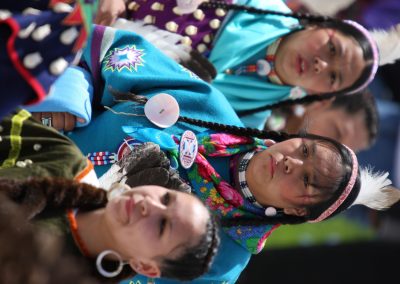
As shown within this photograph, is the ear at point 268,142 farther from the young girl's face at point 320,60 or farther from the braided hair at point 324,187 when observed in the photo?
the young girl's face at point 320,60

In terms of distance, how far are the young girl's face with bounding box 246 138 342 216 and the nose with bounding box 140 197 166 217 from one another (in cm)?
55

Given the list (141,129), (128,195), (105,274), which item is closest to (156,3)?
(141,129)

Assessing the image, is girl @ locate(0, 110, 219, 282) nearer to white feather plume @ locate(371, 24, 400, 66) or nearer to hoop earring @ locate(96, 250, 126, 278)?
hoop earring @ locate(96, 250, 126, 278)

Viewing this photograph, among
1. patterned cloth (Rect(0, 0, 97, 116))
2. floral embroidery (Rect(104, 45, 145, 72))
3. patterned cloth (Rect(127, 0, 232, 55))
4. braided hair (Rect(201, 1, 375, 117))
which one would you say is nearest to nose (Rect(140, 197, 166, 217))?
patterned cloth (Rect(0, 0, 97, 116))

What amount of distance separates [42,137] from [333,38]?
151 cm

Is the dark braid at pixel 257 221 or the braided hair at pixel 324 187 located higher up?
the braided hair at pixel 324 187

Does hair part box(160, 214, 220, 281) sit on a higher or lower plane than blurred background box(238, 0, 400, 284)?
higher

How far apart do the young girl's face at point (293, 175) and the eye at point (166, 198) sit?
490mm

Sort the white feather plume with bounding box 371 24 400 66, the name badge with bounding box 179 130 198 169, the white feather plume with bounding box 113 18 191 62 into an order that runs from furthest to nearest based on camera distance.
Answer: the white feather plume with bounding box 371 24 400 66 < the white feather plume with bounding box 113 18 191 62 < the name badge with bounding box 179 130 198 169

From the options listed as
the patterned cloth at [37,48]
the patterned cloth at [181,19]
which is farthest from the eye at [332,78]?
the patterned cloth at [37,48]

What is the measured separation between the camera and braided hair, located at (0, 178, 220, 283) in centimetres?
168

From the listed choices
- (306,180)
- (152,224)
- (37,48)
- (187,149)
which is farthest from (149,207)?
(306,180)

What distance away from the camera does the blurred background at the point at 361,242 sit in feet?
13.8

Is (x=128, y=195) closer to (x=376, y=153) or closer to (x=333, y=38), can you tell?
(x=333, y=38)
